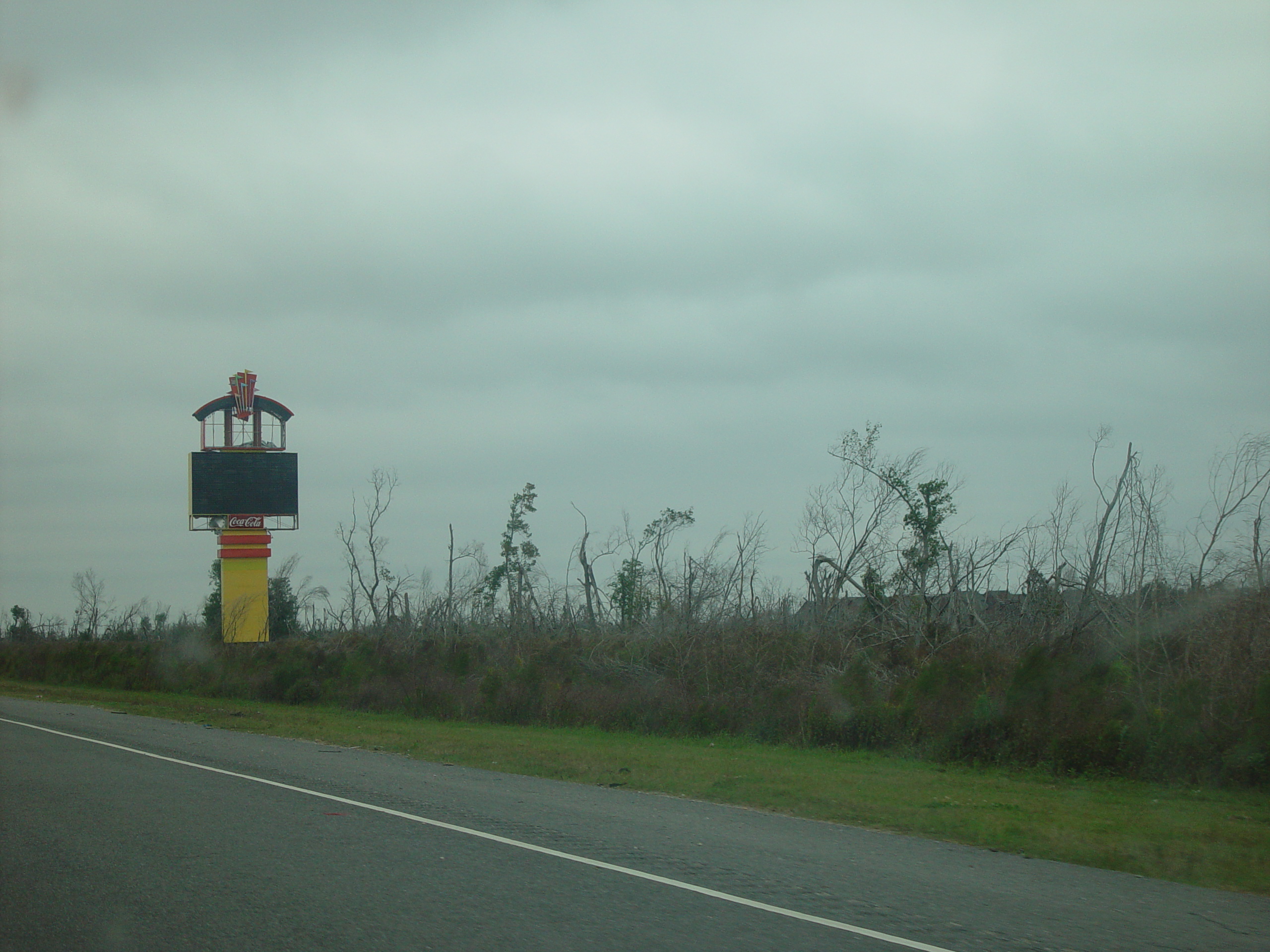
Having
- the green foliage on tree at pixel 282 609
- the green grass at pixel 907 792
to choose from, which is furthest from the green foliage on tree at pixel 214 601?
the green grass at pixel 907 792

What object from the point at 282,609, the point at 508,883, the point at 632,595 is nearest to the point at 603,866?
the point at 508,883

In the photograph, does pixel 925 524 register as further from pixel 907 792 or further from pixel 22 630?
pixel 22 630

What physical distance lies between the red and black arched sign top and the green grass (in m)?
28.8

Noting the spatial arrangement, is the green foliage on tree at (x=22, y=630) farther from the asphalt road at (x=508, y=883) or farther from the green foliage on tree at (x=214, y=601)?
the asphalt road at (x=508, y=883)

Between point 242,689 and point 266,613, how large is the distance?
45.5 ft

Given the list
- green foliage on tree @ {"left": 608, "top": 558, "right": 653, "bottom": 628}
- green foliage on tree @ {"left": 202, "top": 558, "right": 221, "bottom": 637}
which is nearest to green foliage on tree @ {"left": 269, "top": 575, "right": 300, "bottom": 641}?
green foliage on tree @ {"left": 202, "top": 558, "right": 221, "bottom": 637}

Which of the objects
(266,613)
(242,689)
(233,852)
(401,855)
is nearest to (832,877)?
(401,855)

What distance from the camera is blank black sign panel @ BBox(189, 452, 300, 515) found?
50.9 metres

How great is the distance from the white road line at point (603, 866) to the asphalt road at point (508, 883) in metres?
0.08

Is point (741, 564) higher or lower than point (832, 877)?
higher

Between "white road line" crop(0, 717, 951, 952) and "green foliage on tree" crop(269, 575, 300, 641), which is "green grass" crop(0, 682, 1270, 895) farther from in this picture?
"green foliage on tree" crop(269, 575, 300, 641)

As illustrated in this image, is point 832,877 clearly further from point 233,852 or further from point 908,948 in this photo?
point 233,852

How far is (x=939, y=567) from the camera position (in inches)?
1120

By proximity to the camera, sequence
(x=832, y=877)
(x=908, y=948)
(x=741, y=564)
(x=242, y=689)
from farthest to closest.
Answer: (x=242, y=689)
(x=741, y=564)
(x=832, y=877)
(x=908, y=948)
